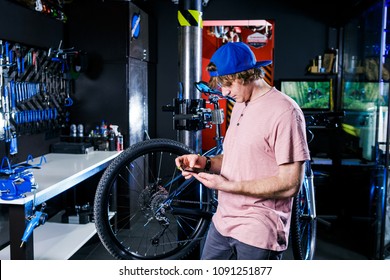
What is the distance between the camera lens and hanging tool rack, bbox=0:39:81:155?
2.81 m

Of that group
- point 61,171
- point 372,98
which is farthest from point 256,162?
point 372,98

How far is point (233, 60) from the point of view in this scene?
61.2 inches

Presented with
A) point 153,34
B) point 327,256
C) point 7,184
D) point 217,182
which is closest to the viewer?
point 217,182

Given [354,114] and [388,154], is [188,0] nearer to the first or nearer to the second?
[388,154]

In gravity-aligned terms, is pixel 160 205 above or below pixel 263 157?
below

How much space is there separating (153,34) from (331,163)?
90.0 inches

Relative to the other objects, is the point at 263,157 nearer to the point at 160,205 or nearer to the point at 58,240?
the point at 160,205

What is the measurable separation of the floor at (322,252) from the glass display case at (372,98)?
0.60 feet

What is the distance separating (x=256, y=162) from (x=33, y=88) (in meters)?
2.19

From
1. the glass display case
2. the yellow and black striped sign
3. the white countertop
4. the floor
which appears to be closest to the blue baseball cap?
the yellow and black striped sign

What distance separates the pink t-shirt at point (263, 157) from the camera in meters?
1.46

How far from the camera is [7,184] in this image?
2.04 metres
